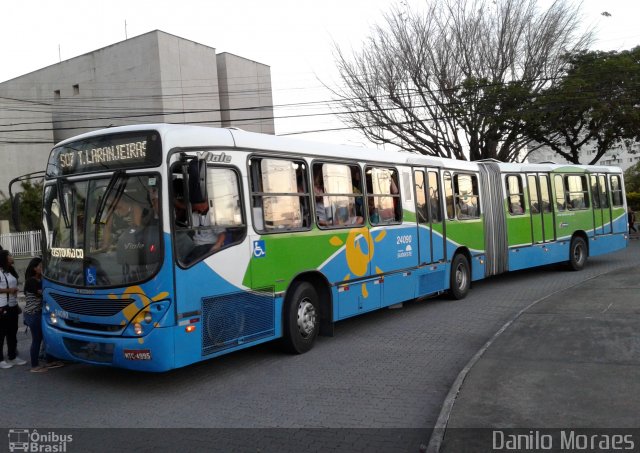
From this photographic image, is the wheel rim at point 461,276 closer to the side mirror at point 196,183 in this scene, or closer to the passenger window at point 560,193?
the passenger window at point 560,193

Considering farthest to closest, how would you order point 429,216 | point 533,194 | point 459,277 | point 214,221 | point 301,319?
1. point 533,194
2. point 459,277
3. point 429,216
4. point 301,319
5. point 214,221

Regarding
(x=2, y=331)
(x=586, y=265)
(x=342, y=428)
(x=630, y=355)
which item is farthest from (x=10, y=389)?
(x=586, y=265)

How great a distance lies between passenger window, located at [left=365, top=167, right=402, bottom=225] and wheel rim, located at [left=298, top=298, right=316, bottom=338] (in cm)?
208

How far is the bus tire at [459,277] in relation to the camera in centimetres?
1173

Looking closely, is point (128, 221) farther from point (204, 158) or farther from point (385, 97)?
point (385, 97)

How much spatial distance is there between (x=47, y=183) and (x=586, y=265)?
15.3 m

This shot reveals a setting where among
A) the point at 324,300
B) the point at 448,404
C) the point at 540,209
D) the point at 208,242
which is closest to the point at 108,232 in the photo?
the point at 208,242

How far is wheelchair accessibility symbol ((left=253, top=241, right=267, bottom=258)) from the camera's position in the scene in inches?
278

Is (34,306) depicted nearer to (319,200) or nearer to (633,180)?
(319,200)

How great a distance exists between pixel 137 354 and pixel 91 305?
0.81 meters

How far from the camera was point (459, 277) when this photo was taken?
1204 centimetres

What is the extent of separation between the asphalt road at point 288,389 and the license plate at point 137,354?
486mm

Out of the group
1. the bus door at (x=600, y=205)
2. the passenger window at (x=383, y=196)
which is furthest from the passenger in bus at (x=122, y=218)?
the bus door at (x=600, y=205)

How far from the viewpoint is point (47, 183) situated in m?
7.07
